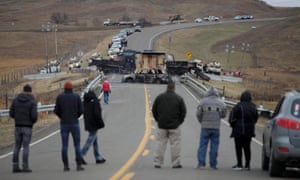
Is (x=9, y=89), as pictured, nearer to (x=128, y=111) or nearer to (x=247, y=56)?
(x=128, y=111)

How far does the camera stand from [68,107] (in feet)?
53.6

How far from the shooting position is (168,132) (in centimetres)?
1703

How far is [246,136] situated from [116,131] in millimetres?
11560

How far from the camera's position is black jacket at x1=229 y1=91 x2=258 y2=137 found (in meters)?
16.9

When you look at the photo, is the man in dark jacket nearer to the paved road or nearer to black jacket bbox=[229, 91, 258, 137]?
the paved road

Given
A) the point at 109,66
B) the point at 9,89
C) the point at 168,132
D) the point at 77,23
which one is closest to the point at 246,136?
the point at 168,132

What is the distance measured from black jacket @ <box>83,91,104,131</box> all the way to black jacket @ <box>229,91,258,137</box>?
3.06 metres

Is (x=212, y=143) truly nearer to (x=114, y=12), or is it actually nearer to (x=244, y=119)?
(x=244, y=119)

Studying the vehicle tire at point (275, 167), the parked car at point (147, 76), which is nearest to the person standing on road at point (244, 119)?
the vehicle tire at point (275, 167)

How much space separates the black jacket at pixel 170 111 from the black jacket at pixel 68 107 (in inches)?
73.7

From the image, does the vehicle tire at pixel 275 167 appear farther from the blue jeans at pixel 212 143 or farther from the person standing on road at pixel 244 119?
the blue jeans at pixel 212 143

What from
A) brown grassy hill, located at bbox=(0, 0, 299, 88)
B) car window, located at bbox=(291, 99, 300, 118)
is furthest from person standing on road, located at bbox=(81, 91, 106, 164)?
brown grassy hill, located at bbox=(0, 0, 299, 88)

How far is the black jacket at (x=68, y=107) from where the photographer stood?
16.3m

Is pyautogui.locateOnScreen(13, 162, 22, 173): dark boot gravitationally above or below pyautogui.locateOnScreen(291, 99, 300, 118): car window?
below
